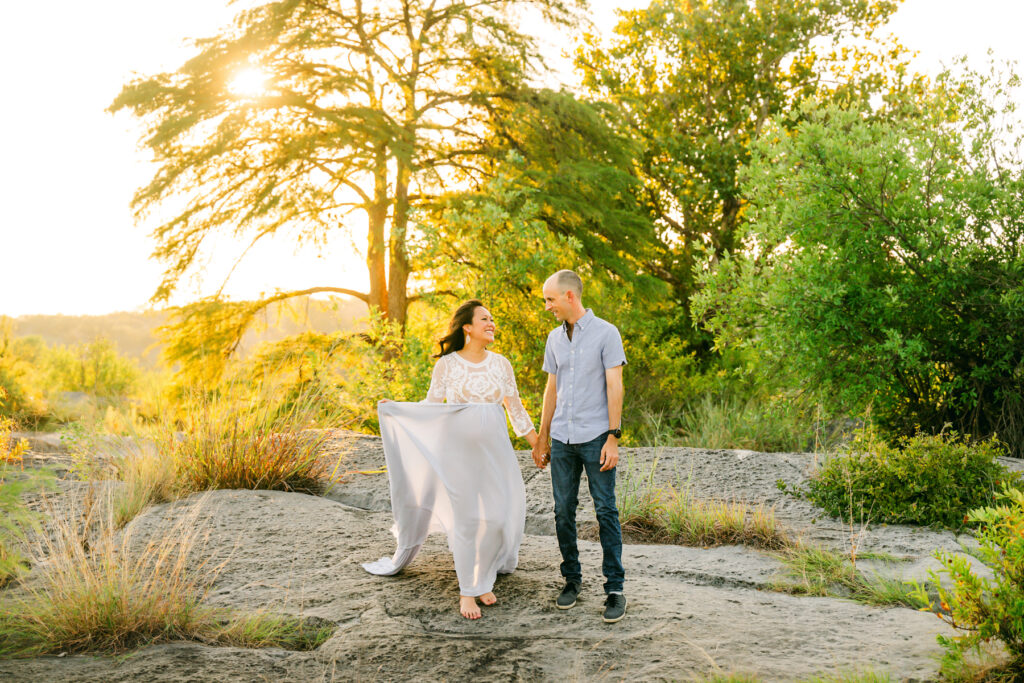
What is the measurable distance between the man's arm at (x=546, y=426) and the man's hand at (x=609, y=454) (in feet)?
1.43

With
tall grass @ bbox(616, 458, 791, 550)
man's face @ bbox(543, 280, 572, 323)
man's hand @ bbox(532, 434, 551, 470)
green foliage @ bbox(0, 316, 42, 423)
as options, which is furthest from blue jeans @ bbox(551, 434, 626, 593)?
green foliage @ bbox(0, 316, 42, 423)

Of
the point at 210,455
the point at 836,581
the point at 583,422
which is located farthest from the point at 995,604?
the point at 210,455

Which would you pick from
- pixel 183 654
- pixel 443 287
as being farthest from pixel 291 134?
pixel 183 654

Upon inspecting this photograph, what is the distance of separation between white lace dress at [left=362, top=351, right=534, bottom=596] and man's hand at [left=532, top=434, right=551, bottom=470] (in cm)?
15

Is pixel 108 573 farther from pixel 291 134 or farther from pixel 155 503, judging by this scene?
Result: pixel 291 134

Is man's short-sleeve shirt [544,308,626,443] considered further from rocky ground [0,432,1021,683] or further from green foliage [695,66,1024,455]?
green foliage [695,66,1024,455]

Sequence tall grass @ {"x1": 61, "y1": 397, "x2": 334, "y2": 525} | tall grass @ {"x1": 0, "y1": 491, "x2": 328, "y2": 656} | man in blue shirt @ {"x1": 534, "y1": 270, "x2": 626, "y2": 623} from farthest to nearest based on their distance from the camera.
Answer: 1. tall grass @ {"x1": 61, "y1": 397, "x2": 334, "y2": 525}
2. man in blue shirt @ {"x1": 534, "y1": 270, "x2": 626, "y2": 623}
3. tall grass @ {"x1": 0, "y1": 491, "x2": 328, "y2": 656}

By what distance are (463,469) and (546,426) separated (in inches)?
22.0

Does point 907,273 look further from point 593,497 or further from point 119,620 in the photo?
point 119,620

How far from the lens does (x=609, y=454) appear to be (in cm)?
417

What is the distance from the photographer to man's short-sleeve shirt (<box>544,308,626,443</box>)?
429 centimetres

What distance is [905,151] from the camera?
912cm

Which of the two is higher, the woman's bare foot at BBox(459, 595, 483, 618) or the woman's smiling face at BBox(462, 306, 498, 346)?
the woman's smiling face at BBox(462, 306, 498, 346)

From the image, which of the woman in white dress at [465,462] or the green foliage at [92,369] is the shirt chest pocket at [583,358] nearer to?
the woman in white dress at [465,462]
